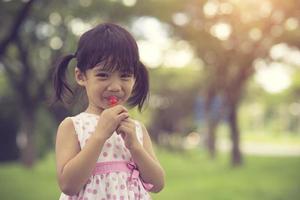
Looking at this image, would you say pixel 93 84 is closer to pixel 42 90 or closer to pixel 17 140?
pixel 42 90

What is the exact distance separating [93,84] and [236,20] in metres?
14.8

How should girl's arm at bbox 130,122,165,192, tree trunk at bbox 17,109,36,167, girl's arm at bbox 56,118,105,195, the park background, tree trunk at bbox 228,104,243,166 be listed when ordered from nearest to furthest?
girl's arm at bbox 56,118,105,195 → girl's arm at bbox 130,122,165,192 → the park background → tree trunk at bbox 17,109,36,167 → tree trunk at bbox 228,104,243,166

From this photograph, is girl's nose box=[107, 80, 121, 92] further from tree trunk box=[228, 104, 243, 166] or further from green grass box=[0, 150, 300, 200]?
tree trunk box=[228, 104, 243, 166]

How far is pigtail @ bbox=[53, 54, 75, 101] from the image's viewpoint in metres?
2.37

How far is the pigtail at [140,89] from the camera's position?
2383mm

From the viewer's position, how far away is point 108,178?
215cm

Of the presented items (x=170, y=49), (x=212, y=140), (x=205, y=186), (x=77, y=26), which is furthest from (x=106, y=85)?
(x=212, y=140)

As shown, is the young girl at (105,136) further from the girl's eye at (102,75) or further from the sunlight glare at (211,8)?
the sunlight glare at (211,8)

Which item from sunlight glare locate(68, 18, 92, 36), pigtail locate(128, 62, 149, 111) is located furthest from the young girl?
sunlight glare locate(68, 18, 92, 36)

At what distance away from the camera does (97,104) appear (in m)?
2.21

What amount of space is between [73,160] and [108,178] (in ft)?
0.59

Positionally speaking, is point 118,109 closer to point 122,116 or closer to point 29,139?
point 122,116

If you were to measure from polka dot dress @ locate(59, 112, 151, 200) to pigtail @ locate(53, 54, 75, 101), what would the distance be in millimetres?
222

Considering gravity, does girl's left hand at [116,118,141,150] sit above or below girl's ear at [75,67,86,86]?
below
